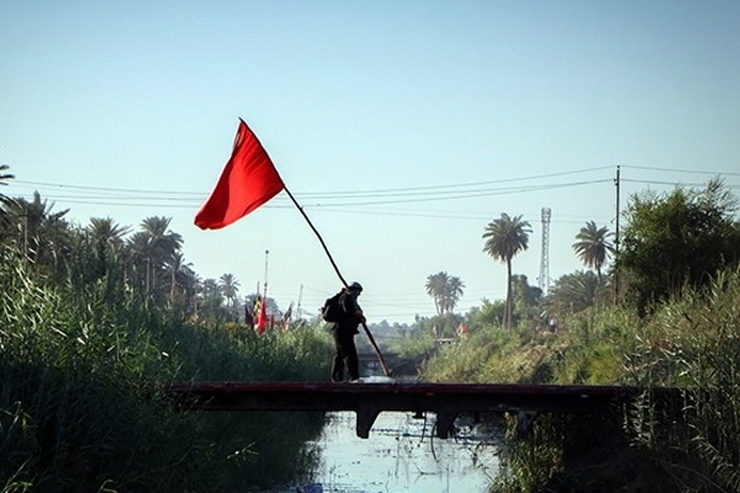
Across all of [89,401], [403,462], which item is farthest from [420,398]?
[403,462]

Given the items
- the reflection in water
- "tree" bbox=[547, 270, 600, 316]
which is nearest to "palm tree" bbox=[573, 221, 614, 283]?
"tree" bbox=[547, 270, 600, 316]

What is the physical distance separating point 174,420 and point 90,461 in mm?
2322

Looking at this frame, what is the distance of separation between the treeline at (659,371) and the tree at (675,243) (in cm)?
2

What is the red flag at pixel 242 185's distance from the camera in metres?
20.3

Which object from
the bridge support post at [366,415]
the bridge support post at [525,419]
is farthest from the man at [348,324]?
the bridge support post at [525,419]

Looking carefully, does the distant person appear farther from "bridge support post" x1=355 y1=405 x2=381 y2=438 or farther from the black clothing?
"bridge support post" x1=355 y1=405 x2=381 y2=438

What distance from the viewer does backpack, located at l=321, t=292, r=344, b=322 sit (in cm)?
1964

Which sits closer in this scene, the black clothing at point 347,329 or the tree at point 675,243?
the black clothing at point 347,329

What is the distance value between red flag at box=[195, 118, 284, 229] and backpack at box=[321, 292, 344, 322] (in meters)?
1.99

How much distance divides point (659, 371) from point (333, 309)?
15.8 feet

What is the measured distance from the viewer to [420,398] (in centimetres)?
1823

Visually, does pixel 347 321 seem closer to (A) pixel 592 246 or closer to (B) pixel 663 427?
(B) pixel 663 427

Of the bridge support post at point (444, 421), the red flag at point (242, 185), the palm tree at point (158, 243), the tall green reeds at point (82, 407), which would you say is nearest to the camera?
the tall green reeds at point (82, 407)

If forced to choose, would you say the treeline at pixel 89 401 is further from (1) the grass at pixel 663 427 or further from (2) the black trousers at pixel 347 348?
(1) the grass at pixel 663 427
